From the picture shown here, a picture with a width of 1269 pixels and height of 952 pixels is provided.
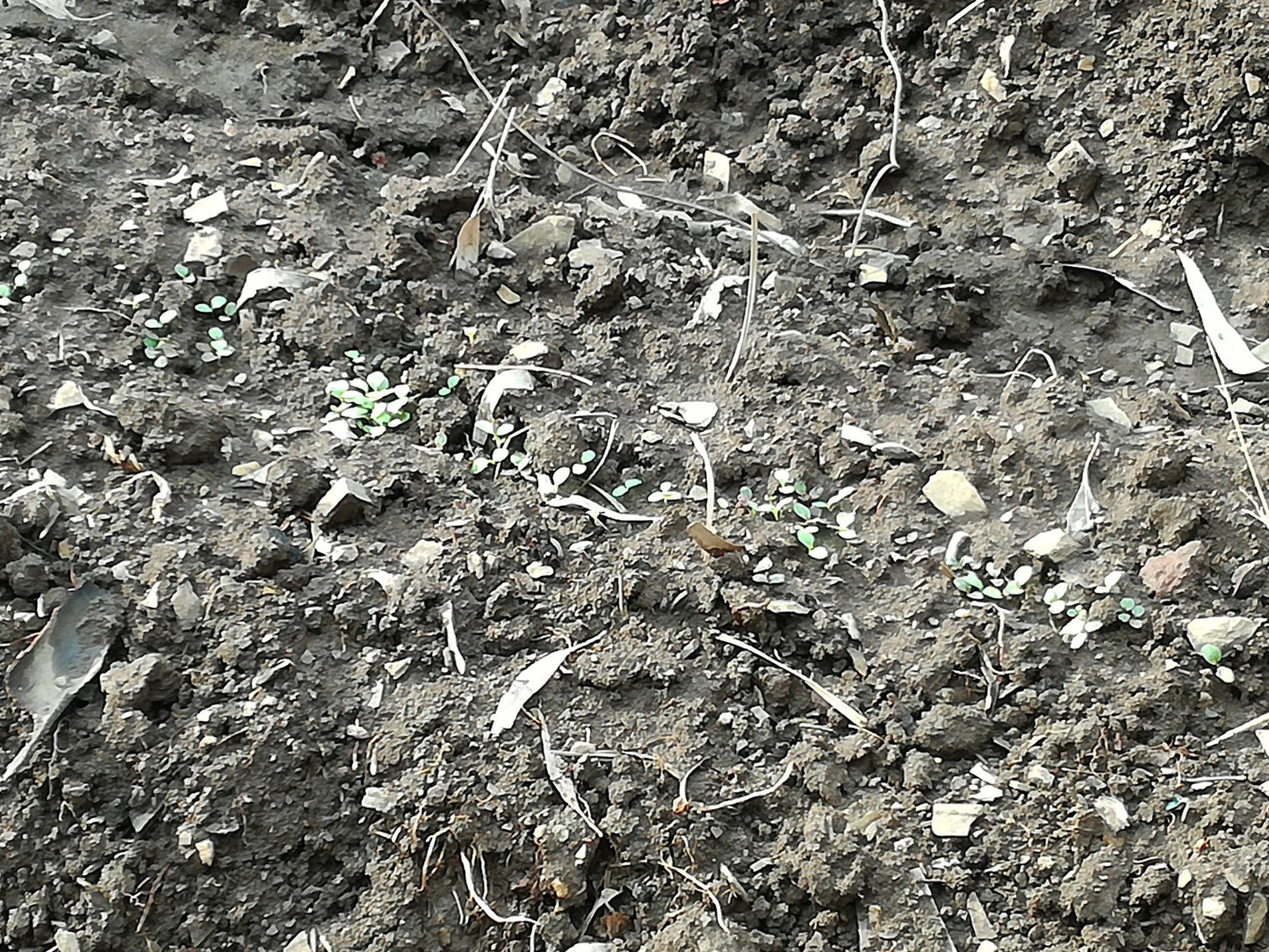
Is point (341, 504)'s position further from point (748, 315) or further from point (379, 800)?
point (748, 315)

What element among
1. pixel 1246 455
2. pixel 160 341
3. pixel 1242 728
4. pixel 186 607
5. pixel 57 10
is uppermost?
pixel 57 10

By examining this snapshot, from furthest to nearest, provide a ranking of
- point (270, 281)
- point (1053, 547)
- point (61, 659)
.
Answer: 1. point (270, 281)
2. point (1053, 547)
3. point (61, 659)

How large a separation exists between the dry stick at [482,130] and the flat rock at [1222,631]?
131 centimetres

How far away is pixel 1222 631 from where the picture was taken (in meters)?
1.51

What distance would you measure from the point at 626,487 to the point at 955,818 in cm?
58

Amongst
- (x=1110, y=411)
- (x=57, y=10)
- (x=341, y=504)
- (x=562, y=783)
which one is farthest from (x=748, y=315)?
(x=57, y=10)

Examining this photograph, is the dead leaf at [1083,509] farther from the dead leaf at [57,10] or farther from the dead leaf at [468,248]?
the dead leaf at [57,10]

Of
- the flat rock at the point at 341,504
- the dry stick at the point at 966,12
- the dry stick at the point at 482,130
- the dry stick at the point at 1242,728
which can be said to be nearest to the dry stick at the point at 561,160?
the dry stick at the point at 482,130

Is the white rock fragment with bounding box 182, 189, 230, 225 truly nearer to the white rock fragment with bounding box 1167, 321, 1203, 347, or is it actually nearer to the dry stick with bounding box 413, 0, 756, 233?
the dry stick with bounding box 413, 0, 756, 233

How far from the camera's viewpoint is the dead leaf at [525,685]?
1488 mm

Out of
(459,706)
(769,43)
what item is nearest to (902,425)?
(459,706)

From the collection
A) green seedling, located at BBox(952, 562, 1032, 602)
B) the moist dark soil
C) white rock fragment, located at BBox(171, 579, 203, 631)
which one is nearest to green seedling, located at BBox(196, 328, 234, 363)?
the moist dark soil

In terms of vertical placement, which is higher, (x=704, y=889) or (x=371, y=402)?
(x=371, y=402)

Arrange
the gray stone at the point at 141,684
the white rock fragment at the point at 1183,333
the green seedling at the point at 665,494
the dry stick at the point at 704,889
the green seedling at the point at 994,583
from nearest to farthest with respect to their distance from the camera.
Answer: the dry stick at the point at 704,889 < the gray stone at the point at 141,684 < the green seedling at the point at 994,583 < the green seedling at the point at 665,494 < the white rock fragment at the point at 1183,333
